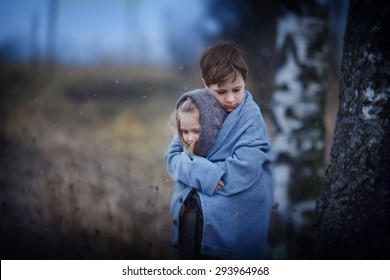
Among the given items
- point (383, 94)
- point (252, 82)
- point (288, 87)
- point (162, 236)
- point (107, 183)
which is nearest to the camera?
point (383, 94)

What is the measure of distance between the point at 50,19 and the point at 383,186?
418 centimetres

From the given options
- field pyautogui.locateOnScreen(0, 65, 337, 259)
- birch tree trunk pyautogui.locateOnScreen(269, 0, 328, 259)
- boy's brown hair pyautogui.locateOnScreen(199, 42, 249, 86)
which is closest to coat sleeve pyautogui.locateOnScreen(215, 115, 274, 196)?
boy's brown hair pyautogui.locateOnScreen(199, 42, 249, 86)

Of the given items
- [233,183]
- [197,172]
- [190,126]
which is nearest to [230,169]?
[233,183]

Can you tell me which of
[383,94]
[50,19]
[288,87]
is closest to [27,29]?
[50,19]

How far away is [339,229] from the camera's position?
2.97 m

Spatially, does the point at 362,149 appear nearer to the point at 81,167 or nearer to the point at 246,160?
the point at 246,160

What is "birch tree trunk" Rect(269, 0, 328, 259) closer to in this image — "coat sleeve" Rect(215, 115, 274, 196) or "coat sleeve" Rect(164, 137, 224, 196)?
"coat sleeve" Rect(215, 115, 274, 196)

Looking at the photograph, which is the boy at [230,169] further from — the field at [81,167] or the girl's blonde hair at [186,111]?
the field at [81,167]

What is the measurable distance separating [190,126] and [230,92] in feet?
0.97

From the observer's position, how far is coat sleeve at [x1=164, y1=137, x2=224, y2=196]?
7.89ft

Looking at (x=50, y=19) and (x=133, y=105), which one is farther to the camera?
(x=133, y=105)

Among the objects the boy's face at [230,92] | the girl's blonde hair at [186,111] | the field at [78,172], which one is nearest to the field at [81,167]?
the field at [78,172]

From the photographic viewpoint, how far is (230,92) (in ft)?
8.01

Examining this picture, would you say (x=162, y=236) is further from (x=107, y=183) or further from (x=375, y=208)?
(x=375, y=208)
